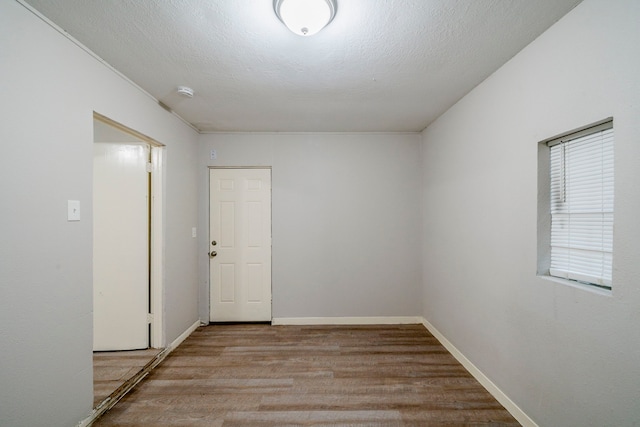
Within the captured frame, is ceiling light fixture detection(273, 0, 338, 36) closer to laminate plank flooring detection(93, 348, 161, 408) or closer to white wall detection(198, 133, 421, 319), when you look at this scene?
white wall detection(198, 133, 421, 319)

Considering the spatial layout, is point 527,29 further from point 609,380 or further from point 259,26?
point 609,380

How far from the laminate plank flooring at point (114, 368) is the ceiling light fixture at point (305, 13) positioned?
281 cm

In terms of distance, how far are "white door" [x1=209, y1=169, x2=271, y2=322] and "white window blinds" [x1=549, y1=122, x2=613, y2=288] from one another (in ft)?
9.78

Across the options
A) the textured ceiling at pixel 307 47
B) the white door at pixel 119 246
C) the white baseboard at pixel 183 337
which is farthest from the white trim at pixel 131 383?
the textured ceiling at pixel 307 47

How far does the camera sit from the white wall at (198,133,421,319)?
12.3 ft

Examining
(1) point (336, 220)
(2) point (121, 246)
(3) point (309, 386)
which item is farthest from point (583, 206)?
(2) point (121, 246)

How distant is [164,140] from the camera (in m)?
2.84

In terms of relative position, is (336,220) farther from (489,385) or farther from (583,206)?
(583,206)

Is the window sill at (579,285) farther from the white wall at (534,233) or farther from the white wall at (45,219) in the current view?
the white wall at (45,219)

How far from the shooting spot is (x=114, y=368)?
8.14 feet

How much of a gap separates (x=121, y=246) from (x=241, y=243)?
4.44ft

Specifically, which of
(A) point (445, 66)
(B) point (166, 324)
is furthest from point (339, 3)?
(B) point (166, 324)

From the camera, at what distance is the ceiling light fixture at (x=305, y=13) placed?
1.40m

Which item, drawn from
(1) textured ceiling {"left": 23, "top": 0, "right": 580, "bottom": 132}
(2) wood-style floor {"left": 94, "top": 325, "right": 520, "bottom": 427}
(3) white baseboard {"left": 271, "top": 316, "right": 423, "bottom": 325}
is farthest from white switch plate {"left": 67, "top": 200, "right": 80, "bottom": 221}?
(3) white baseboard {"left": 271, "top": 316, "right": 423, "bottom": 325}
